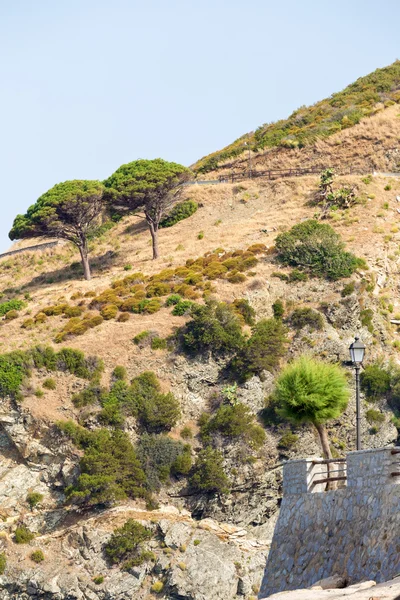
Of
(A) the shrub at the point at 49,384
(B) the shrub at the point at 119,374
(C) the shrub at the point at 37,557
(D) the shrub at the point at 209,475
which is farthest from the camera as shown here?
(B) the shrub at the point at 119,374

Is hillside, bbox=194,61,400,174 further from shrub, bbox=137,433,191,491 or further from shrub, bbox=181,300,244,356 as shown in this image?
shrub, bbox=137,433,191,491

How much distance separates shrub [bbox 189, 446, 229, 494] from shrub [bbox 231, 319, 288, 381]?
608cm

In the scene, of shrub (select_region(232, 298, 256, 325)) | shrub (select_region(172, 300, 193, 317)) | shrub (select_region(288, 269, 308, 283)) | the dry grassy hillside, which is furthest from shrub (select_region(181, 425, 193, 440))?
the dry grassy hillside

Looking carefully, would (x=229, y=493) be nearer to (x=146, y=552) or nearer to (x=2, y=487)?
(x=146, y=552)

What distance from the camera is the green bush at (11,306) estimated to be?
77562 millimetres

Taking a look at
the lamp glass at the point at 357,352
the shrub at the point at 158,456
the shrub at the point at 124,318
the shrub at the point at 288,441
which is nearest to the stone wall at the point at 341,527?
the lamp glass at the point at 357,352

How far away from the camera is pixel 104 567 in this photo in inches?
2156

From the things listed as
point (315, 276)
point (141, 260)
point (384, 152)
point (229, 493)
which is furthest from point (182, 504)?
point (384, 152)

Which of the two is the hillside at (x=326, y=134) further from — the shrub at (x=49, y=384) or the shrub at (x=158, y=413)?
the shrub at (x=49, y=384)

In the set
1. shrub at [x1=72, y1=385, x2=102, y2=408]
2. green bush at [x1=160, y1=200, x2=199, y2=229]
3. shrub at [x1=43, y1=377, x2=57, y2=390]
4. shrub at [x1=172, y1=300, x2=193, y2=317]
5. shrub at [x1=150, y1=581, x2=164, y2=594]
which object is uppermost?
green bush at [x1=160, y1=200, x2=199, y2=229]

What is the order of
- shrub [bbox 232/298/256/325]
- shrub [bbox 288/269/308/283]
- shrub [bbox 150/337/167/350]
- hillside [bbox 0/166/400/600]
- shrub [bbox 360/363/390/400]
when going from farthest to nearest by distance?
shrub [bbox 288/269/308/283] < shrub [bbox 232/298/256/325] < shrub [bbox 150/337/167/350] < shrub [bbox 360/363/390/400] < hillside [bbox 0/166/400/600]

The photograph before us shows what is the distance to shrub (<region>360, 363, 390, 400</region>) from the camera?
6216 centimetres

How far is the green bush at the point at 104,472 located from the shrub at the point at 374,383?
525 inches

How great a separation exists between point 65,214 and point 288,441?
33537 mm
